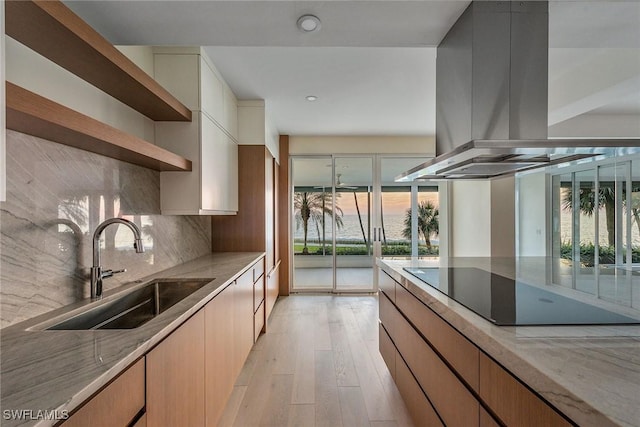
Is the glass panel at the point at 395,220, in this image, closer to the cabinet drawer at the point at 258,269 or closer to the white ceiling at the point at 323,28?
the cabinet drawer at the point at 258,269

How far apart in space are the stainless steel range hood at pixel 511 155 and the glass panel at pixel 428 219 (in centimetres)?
334

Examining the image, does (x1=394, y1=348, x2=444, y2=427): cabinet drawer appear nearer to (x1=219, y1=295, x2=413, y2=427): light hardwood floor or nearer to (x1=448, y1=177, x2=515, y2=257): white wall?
(x1=219, y1=295, x2=413, y2=427): light hardwood floor

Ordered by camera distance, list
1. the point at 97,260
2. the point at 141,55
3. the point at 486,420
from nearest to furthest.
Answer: the point at 486,420, the point at 97,260, the point at 141,55

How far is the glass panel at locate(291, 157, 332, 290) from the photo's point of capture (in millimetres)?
5516

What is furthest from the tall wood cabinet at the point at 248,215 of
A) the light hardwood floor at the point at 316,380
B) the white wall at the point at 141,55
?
the white wall at the point at 141,55

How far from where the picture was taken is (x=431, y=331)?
1.51 meters

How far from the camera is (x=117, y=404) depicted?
0.89 m

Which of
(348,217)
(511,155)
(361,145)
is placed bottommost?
(348,217)

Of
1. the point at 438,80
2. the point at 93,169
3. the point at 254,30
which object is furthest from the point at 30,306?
the point at 438,80

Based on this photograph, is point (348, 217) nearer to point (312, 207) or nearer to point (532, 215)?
point (312, 207)

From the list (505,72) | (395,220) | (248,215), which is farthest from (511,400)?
(395,220)

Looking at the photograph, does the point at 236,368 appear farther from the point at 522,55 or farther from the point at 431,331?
the point at 522,55

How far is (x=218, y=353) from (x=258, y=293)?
1.38 metres

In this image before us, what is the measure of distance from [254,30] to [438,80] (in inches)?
46.2
